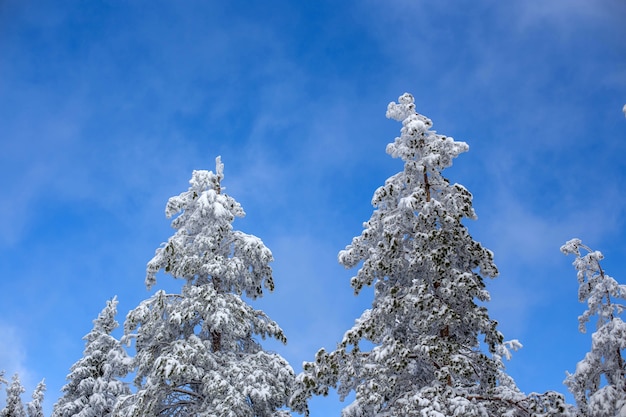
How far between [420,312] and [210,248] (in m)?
7.81

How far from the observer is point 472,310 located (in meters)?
13.5

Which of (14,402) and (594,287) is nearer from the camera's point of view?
(594,287)

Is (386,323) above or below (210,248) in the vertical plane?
below

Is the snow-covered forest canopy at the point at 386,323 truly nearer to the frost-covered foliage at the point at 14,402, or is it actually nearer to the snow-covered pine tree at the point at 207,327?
the snow-covered pine tree at the point at 207,327

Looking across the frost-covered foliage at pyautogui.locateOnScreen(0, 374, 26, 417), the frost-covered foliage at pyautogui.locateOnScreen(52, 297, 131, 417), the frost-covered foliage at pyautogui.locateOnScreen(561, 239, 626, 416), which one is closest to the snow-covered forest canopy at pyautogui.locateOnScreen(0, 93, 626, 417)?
the frost-covered foliage at pyautogui.locateOnScreen(561, 239, 626, 416)

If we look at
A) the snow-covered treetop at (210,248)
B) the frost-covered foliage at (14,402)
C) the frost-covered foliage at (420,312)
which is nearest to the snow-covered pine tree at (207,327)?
the snow-covered treetop at (210,248)

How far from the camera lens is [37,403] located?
3186cm

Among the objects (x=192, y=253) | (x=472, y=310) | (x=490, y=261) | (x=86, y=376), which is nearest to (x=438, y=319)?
(x=472, y=310)

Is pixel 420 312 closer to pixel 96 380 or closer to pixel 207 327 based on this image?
pixel 207 327

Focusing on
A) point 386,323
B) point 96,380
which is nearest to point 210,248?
point 386,323

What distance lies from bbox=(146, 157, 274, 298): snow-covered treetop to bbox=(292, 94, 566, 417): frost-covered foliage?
3.91m

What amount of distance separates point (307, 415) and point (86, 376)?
44.5 feet

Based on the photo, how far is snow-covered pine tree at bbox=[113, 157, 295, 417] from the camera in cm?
1537

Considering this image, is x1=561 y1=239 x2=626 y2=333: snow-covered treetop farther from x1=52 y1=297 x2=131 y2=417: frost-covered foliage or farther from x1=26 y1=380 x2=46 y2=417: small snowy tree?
x1=26 y1=380 x2=46 y2=417: small snowy tree
